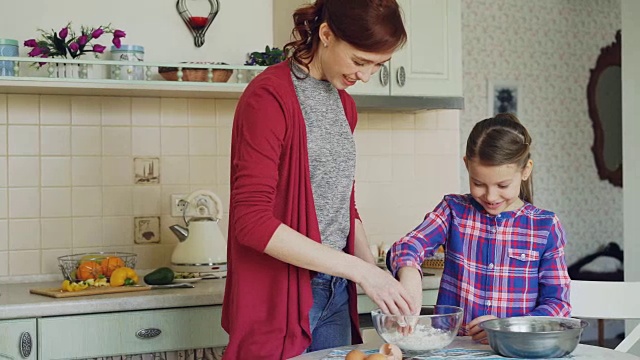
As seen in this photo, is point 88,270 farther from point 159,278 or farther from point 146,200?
point 146,200

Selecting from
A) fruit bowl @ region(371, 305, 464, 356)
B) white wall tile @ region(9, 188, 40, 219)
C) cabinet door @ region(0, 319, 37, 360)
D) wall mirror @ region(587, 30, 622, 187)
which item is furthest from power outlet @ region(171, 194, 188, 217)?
wall mirror @ region(587, 30, 622, 187)

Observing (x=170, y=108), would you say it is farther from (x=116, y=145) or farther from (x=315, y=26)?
(x=315, y=26)

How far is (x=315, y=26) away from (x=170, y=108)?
4.45 ft

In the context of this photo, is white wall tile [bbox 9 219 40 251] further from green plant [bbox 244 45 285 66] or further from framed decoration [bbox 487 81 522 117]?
framed decoration [bbox 487 81 522 117]

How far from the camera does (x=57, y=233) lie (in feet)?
10.4

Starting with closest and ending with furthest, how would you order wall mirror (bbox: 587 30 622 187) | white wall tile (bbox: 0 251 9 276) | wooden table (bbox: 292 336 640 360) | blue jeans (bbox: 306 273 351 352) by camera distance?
wooden table (bbox: 292 336 640 360) → blue jeans (bbox: 306 273 351 352) → white wall tile (bbox: 0 251 9 276) → wall mirror (bbox: 587 30 622 187)

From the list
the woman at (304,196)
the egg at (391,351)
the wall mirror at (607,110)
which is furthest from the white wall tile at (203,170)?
the wall mirror at (607,110)

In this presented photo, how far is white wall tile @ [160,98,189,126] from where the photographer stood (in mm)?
3299

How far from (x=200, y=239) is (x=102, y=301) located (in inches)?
21.3

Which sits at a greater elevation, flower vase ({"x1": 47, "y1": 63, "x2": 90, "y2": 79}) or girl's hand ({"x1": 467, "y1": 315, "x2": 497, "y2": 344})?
flower vase ({"x1": 47, "y1": 63, "x2": 90, "y2": 79})

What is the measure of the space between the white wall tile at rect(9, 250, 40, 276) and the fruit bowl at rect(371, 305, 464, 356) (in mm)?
1687

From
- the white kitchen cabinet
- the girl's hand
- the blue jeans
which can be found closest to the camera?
the girl's hand

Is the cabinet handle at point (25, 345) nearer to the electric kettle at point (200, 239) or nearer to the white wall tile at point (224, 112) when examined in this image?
the electric kettle at point (200, 239)

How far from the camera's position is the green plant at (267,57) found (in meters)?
3.24
